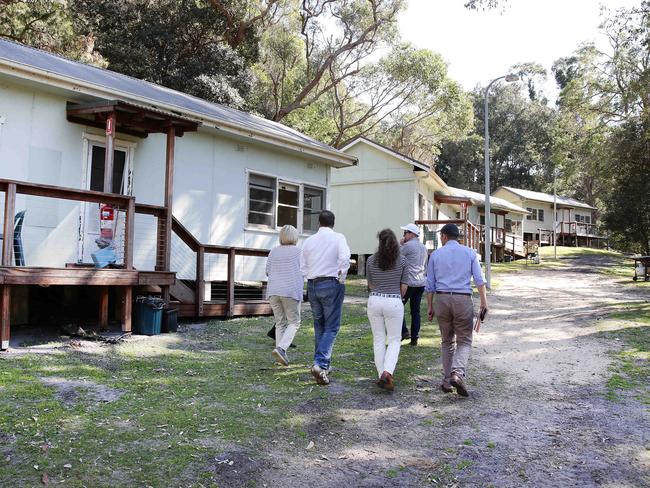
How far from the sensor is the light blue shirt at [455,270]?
6.10 meters

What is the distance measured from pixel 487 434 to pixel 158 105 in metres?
8.34

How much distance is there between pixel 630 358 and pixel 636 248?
27.8 meters

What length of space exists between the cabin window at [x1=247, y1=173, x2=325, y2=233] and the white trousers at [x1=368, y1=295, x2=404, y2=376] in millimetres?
7696

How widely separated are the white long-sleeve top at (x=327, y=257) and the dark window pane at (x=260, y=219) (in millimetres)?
7188

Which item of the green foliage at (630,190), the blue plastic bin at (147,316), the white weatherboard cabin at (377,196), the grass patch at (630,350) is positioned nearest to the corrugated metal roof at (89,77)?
the blue plastic bin at (147,316)

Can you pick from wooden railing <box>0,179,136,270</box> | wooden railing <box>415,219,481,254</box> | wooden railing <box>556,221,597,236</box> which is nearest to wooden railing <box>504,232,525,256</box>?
wooden railing <box>415,219,481,254</box>

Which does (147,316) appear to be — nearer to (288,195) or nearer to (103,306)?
(103,306)

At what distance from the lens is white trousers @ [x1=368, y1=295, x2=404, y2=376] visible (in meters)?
6.06

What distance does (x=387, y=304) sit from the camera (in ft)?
20.0

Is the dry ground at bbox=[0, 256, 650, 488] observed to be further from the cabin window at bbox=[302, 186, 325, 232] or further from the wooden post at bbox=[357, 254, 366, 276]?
the wooden post at bbox=[357, 254, 366, 276]

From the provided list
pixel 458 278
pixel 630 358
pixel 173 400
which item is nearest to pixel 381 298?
pixel 458 278

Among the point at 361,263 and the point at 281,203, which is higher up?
the point at 281,203

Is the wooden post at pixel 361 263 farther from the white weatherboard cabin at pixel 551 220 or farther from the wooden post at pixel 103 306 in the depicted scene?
the white weatherboard cabin at pixel 551 220

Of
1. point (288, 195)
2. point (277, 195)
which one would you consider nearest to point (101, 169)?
point (277, 195)
